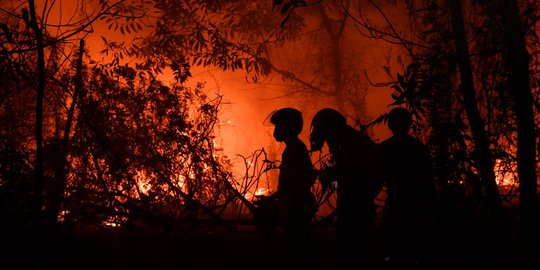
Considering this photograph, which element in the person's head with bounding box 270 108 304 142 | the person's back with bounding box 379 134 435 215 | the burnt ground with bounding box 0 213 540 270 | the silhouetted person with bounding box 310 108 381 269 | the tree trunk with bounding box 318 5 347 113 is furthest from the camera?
the tree trunk with bounding box 318 5 347 113

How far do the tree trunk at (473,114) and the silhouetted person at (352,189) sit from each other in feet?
3.18

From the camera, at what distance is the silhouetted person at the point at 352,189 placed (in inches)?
121

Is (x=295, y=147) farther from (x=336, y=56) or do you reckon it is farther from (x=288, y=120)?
(x=336, y=56)

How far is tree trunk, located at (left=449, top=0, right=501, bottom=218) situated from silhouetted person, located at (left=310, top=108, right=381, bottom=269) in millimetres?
969

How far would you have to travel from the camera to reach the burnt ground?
3736 millimetres

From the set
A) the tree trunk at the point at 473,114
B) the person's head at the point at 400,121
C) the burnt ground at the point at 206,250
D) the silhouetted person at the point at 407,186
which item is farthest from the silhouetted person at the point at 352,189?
the tree trunk at the point at 473,114

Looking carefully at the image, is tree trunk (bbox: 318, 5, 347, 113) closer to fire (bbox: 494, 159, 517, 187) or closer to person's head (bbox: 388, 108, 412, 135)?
fire (bbox: 494, 159, 517, 187)

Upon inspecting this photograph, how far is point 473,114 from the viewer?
327 cm

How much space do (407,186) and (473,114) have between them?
88 cm

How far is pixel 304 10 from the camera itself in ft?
44.2

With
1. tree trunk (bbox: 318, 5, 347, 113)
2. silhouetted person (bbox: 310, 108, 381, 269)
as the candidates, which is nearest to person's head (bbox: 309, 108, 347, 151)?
silhouetted person (bbox: 310, 108, 381, 269)

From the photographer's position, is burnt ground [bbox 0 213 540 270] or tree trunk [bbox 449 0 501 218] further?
burnt ground [bbox 0 213 540 270]

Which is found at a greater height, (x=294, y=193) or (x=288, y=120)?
(x=288, y=120)

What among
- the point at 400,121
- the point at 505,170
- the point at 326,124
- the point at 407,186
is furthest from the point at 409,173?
the point at 505,170
